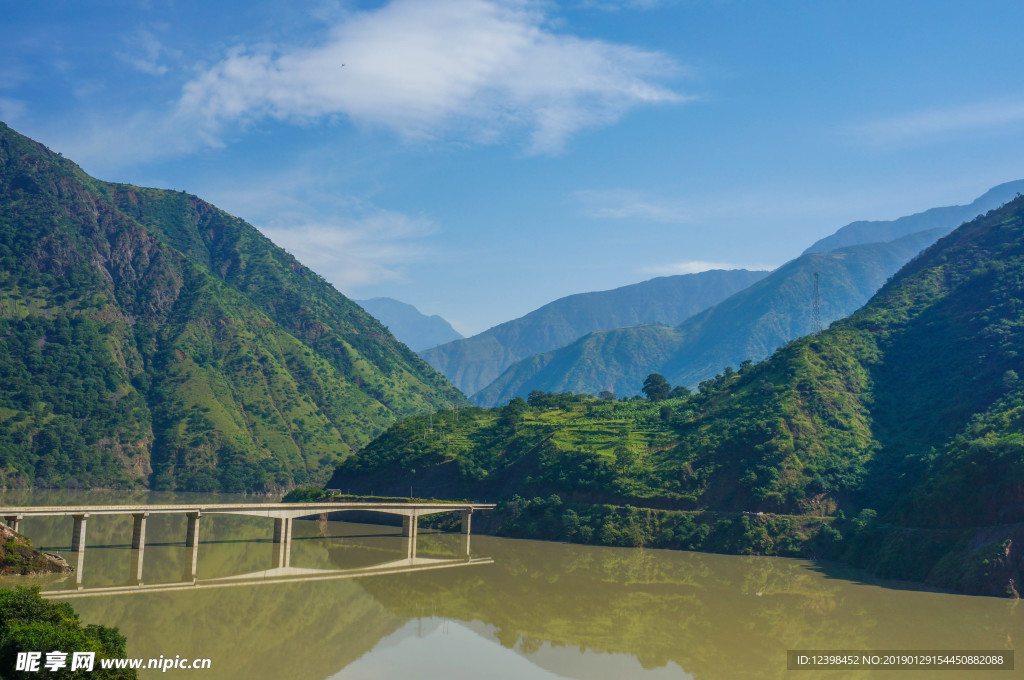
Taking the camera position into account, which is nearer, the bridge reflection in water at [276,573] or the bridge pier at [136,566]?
the bridge reflection in water at [276,573]

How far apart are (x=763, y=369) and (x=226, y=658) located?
96.3m

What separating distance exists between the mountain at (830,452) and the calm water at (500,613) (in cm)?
741

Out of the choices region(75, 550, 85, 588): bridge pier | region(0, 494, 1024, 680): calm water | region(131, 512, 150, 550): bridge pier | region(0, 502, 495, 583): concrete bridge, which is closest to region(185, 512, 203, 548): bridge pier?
region(0, 502, 495, 583): concrete bridge

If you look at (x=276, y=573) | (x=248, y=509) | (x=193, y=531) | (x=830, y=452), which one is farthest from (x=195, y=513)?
(x=830, y=452)

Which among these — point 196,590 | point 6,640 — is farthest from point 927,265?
point 6,640

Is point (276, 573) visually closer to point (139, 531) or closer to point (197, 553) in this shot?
point (197, 553)

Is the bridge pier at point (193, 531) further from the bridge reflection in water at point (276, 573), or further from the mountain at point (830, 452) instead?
the mountain at point (830, 452)

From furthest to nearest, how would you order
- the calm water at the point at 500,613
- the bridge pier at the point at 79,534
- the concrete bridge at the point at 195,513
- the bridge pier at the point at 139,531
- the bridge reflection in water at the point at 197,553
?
1. the bridge pier at the point at 139,531
2. the bridge pier at the point at 79,534
3. the concrete bridge at the point at 195,513
4. the bridge reflection in water at the point at 197,553
5. the calm water at the point at 500,613

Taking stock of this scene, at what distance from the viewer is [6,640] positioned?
27172 millimetres

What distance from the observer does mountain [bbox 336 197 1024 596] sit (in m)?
74.5

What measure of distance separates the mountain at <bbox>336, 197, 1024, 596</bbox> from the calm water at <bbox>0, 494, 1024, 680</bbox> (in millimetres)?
7409

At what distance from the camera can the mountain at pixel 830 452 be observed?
2933 inches

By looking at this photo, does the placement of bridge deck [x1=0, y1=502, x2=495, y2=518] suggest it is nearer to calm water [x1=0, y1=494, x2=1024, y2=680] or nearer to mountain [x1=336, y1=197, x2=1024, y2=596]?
calm water [x1=0, y1=494, x2=1024, y2=680]

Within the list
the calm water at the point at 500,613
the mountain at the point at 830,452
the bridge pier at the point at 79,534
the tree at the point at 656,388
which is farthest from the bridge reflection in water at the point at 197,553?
the tree at the point at 656,388
